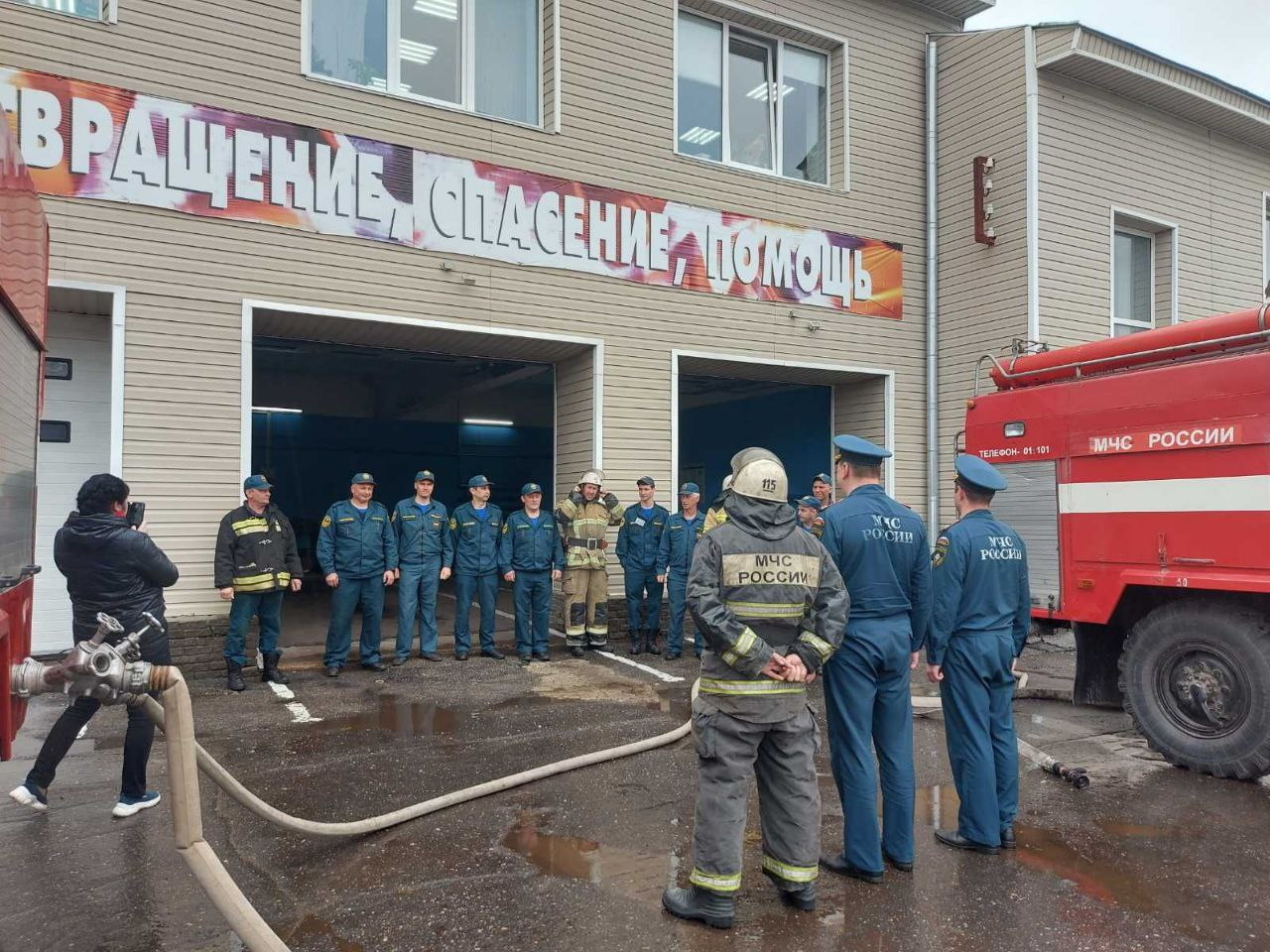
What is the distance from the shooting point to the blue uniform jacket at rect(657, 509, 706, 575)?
9.45 m

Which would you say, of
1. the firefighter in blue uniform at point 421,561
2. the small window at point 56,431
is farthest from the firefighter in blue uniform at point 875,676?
the small window at point 56,431

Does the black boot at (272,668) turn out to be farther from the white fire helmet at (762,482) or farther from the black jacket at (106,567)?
the white fire helmet at (762,482)

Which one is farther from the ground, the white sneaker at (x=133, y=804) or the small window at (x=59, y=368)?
the small window at (x=59, y=368)

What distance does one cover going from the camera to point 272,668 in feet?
25.6

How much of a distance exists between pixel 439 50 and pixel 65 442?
5.67 meters

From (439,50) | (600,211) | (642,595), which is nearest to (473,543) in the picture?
(642,595)

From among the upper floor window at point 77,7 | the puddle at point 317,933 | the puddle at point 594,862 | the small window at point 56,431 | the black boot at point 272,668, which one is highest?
the upper floor window at point 77,7

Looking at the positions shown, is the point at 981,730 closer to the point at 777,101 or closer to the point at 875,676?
the point at 875,676

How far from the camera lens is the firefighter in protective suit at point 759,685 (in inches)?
138

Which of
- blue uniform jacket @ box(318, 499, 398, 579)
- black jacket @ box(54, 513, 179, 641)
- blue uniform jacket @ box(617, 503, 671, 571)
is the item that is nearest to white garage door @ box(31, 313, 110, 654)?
blue uniform jacket @ box(318, 499, 398, 579)

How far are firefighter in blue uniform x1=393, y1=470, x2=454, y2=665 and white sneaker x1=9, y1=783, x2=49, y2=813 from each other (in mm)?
3946

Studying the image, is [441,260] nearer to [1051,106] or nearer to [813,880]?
[813,880]

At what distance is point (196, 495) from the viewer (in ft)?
26.0

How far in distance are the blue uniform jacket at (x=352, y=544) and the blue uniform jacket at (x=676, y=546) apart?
118 inches
